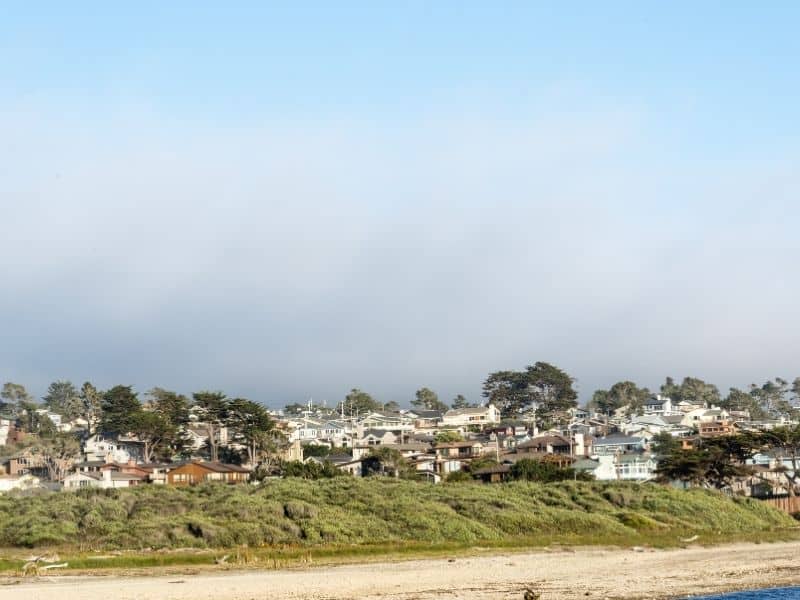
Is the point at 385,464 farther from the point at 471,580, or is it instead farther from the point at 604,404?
the point at 604,404

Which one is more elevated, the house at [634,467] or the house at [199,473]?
the house at [199,473]

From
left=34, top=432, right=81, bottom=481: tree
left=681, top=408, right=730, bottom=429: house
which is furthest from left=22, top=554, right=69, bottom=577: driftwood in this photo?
left=681, top=408, right=730, bottom=429: house

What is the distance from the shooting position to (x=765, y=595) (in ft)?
125

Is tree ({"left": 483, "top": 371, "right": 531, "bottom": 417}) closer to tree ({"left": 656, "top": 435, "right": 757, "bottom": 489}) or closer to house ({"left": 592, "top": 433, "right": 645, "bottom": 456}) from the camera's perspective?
house ({"left": 592, "top": 433, "right": 645, "bottom": 456})

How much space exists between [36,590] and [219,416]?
76.5 meters

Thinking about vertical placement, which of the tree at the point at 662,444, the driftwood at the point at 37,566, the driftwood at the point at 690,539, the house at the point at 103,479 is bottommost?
the driftwood at the point at 690,539

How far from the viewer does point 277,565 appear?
42125 millimetres

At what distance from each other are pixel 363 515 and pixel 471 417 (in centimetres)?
11472

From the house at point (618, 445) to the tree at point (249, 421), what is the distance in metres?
36.7

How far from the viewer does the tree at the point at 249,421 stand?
108 m

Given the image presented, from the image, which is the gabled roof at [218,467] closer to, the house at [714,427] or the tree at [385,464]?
the tree at [385,464]

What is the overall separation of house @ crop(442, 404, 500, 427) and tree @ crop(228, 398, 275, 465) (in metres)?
57.5

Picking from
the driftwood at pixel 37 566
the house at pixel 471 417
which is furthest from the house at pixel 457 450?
the driftwood at pixel 37 566

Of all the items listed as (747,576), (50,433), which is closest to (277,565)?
(747,576)
